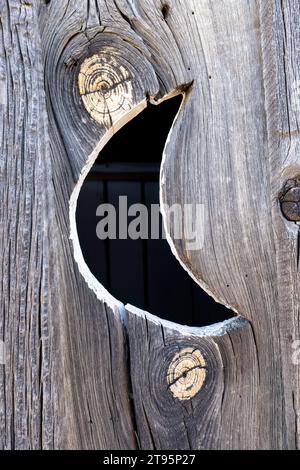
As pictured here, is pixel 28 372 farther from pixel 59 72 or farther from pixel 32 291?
pixel 59 72

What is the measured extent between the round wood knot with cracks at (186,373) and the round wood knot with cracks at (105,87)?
463 mm

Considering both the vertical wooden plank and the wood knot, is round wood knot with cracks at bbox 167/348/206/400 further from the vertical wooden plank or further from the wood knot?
the vertical wooden plank

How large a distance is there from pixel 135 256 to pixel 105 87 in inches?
75.7

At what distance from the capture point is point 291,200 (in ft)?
4.28

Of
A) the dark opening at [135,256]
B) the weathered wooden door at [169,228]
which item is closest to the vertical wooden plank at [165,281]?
the dark opening at [135,256]

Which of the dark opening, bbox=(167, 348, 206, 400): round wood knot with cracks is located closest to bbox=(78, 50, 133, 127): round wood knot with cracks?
bbox=(167, 348, 206, 400): round wood knot with cracks

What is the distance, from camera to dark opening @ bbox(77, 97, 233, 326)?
122 inches

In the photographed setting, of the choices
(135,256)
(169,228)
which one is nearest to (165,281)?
(135,256)

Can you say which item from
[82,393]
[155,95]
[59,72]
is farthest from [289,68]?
[82,393]

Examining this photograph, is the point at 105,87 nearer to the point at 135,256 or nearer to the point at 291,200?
the point at 291,200

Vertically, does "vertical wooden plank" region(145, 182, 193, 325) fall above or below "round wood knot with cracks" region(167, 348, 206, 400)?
above

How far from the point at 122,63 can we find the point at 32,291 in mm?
457

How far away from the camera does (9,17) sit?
123cm

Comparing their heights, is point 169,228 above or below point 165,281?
above
